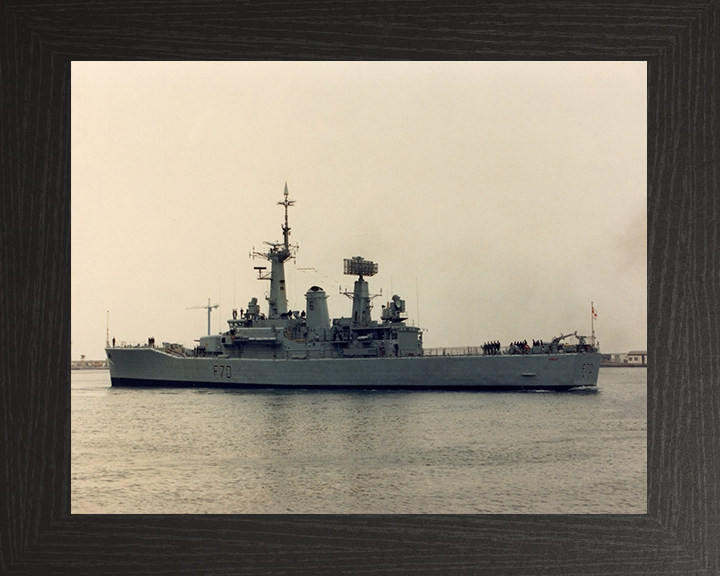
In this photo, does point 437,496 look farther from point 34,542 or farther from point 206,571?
point 34,542

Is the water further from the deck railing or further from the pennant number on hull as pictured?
the pennant number on hull

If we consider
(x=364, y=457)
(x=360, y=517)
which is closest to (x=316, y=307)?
(x=364, y=457)

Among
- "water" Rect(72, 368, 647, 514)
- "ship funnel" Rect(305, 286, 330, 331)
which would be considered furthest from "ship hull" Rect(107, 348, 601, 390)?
"water" Rect(72, 368, 647, 514)

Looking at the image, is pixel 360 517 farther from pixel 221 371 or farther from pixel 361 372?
pixel 221 371

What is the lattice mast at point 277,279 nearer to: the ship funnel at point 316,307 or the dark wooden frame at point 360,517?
the ship funnel at point 316,307

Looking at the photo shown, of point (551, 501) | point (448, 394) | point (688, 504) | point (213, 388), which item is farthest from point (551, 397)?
point (688, 504)

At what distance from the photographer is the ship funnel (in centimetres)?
2286

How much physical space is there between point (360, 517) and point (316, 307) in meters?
18.8

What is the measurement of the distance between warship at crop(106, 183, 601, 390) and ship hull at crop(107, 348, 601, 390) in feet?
0.08

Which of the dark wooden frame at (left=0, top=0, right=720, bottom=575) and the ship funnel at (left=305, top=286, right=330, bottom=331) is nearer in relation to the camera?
the dark wooden frame at (left=0, top=0, right=720, bottom=575)

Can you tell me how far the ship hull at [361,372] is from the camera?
20062 mm

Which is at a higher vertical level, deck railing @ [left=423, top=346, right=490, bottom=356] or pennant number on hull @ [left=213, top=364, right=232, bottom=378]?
deck railing @ [left=423, top=346, right=490, bottom=356]

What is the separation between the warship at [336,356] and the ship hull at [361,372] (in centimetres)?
3

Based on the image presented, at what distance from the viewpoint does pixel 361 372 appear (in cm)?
2144
